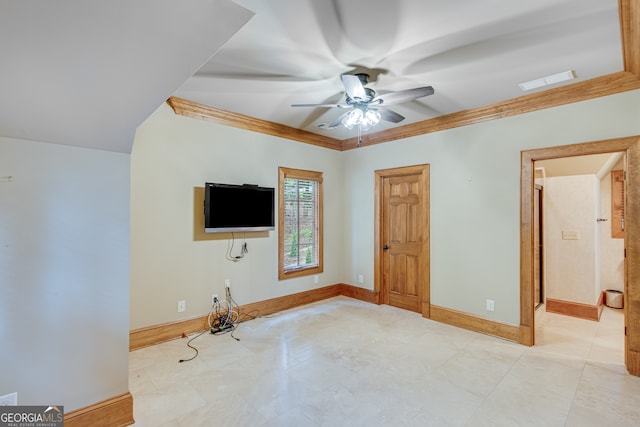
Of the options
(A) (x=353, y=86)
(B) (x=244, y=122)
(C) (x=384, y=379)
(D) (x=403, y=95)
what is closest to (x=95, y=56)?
(A) (x=353, y=86)

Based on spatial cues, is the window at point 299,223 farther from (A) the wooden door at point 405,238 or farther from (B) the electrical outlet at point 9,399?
(B) the electrical outlet at point 9,399

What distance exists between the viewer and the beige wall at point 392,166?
Answer: 121 inches

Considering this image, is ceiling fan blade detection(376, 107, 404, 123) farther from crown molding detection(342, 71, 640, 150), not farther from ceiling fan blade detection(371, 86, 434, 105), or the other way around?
crown molding detection(342, 71, 640, 150)

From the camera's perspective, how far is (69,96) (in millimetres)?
1414

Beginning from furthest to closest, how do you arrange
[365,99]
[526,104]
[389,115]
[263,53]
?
[526,104], [389,115], [365,99], [263,53]

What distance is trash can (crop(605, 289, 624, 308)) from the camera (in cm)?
449

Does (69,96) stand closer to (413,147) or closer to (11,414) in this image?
(11,414)

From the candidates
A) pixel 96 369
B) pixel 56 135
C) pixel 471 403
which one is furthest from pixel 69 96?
pixel 471 403

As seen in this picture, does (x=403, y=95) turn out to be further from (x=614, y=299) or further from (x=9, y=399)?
(x=614, y=299)

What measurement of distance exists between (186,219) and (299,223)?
1736 mm

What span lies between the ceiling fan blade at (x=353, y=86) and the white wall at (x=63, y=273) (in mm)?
1715

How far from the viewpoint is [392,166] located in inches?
177

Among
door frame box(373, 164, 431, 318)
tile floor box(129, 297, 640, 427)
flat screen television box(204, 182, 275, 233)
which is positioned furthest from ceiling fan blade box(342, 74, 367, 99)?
tile floor box(129, 297, 640, 427)

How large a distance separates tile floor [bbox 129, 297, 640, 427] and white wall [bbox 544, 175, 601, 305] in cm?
61
